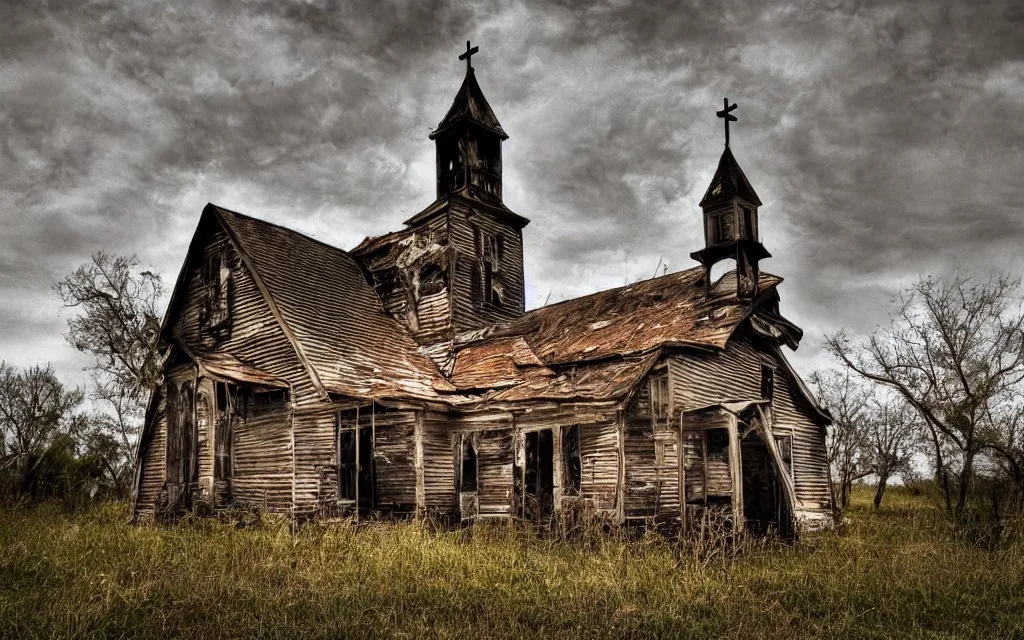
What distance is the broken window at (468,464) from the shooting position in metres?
18.6

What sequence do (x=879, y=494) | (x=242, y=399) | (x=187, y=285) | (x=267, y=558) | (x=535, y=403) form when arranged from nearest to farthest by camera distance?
(x=267, y=558)
(x=535, y=403)
(x=242, y=399)
(x=187, y=285)
(x=879, y=494)

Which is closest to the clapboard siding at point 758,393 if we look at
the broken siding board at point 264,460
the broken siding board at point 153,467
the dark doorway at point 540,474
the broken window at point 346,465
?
the dark doorway at point 540,474

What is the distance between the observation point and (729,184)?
19.6 metres

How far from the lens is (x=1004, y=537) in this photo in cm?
1361

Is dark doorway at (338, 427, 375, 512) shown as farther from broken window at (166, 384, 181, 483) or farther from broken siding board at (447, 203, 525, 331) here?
broken siding board at (447, 203, 525, 331)

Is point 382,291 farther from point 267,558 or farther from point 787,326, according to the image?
point 267,558

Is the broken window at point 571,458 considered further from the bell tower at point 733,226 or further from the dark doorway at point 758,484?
the bell tower at point 733,226

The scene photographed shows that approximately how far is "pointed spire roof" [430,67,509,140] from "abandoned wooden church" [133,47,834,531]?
6.28m

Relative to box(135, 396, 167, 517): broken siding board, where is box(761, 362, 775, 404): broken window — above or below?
above

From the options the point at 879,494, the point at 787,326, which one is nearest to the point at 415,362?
the point at 787,326

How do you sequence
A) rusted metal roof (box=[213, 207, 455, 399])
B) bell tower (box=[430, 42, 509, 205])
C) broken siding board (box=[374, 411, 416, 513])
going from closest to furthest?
broken siding board (box=[374, 411, 416, 513])
rusted metal roof (box=[213, 207, 455, 399])
bell tower (box=[430, 42, 509, 205])

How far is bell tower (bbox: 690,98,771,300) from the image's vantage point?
18969mm

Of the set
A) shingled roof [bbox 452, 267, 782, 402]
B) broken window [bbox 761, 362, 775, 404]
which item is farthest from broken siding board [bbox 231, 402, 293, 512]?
broken window [bbox 761, 362, 775, 404]

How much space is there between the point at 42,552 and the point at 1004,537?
621 inches
